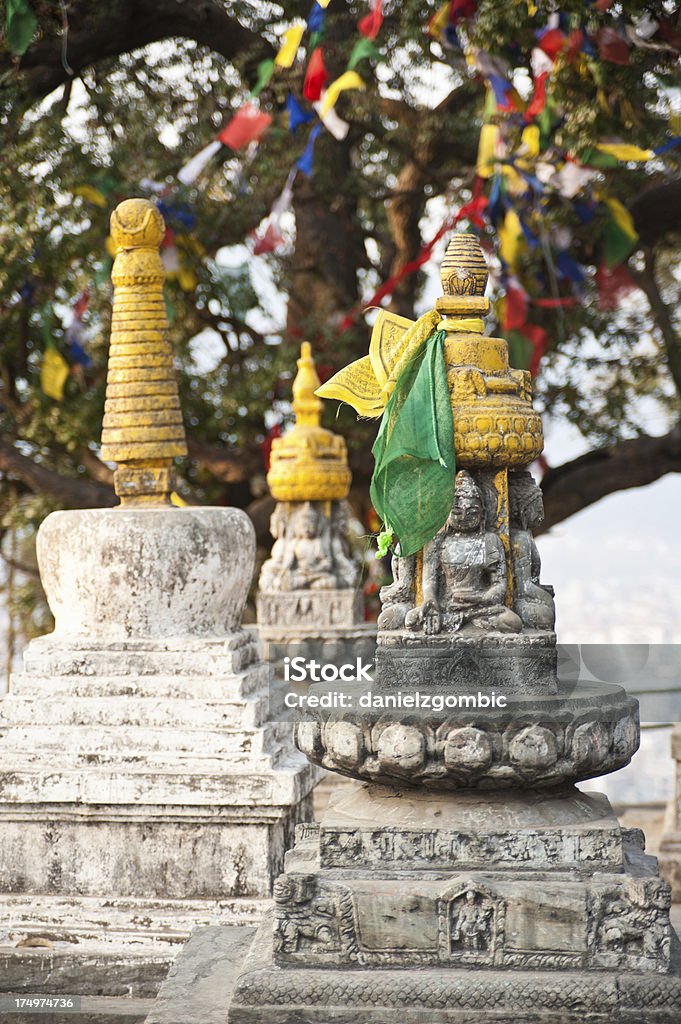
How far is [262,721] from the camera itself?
6098 millimetres

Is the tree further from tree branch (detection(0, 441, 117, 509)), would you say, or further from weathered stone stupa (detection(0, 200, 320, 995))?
weathered stone stupa (detection(0, 200, 320, 995))

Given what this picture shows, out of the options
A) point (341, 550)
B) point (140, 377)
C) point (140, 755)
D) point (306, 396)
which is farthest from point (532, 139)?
point (140, 755)

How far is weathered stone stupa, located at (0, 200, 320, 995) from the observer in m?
5.78

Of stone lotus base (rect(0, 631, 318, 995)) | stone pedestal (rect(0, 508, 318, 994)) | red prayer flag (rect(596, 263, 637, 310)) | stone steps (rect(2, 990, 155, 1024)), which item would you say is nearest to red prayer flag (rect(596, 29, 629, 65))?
red prayer flag (rect(596, 263, 637, 310))

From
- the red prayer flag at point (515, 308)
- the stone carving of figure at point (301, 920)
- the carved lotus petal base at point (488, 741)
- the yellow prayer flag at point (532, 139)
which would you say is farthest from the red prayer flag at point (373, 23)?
the stone carving of figure at point (301, 920)

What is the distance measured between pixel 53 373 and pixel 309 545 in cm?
400

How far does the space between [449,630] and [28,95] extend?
8.67 m

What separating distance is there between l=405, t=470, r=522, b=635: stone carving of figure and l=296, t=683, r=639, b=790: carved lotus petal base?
0.79 ft

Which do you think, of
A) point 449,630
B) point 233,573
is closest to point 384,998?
point 449,630

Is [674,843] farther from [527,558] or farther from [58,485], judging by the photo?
[58,485]

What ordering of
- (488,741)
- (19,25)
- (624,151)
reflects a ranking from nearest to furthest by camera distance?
(488,741), (19,25), (624,151)

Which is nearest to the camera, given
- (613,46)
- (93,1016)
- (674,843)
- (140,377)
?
(93,1016)

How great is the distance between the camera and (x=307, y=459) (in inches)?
392

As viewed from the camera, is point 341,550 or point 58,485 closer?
point 341,550
